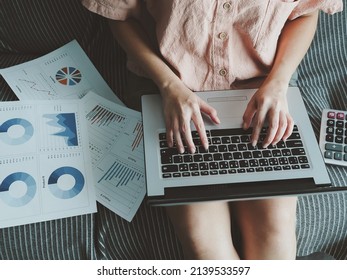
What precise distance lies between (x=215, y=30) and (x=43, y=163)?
0.48 metres

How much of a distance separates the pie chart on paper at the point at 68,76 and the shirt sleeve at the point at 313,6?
56cm

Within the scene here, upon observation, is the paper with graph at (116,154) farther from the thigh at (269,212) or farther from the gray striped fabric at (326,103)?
the gray striped fabric at (326,103)

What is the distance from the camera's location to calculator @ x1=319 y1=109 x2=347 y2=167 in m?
0.85

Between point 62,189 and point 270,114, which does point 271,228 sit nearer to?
point 270,114

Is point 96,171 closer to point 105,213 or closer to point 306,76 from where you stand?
point 105,213

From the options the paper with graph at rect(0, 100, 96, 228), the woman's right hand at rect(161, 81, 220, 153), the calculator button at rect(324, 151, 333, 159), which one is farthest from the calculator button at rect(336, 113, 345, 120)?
the paper with graph at rect(0, 100, 96, 228)

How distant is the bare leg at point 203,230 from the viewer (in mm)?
732

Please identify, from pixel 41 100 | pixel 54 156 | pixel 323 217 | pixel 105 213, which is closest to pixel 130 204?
pixel 105 213

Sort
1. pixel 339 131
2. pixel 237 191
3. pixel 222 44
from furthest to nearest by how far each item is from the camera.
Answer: pixel 339 131 → pixel 222 44 → pixel 237 191

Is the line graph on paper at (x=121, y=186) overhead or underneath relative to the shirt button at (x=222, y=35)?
underneath

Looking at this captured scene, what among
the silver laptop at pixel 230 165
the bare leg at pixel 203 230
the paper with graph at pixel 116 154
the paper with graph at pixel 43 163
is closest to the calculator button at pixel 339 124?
the silver laptop at pixel 230 165

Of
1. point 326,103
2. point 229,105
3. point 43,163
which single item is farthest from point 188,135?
point 326,103

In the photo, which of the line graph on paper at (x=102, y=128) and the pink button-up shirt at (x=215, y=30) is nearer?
the pink button-up shirt at (x=215, y=30)

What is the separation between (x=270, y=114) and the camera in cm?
72
